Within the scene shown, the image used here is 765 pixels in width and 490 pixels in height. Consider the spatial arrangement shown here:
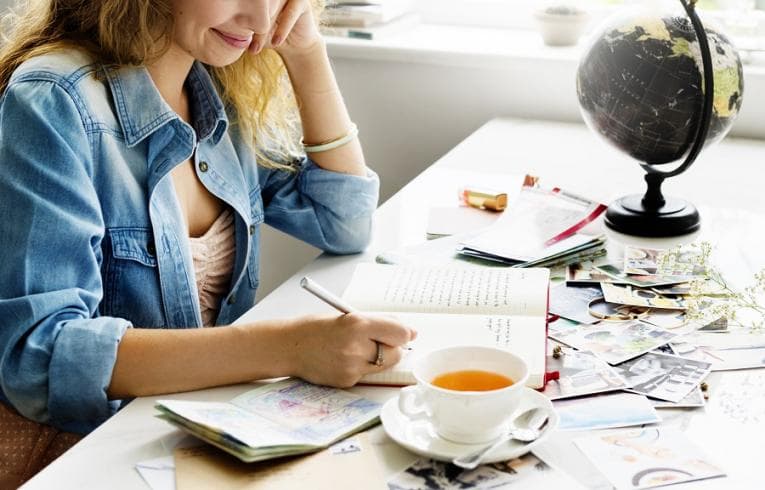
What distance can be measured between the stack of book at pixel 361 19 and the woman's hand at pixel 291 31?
2.39 ft

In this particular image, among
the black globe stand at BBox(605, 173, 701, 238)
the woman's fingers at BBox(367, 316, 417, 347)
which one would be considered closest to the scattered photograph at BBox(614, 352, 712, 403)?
the woman's fingers at BBox(367, 316, 417, 347)

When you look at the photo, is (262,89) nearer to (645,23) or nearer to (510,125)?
(645,23)

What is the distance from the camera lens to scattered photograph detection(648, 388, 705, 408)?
1030 mm

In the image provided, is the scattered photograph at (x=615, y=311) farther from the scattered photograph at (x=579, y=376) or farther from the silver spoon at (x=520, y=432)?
the silver spoon at (x=520, y=432)

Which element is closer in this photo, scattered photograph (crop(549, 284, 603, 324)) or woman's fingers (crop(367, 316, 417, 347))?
woman's fingers (crop(367, 316, 417, 347))

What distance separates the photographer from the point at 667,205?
1554 millimetres

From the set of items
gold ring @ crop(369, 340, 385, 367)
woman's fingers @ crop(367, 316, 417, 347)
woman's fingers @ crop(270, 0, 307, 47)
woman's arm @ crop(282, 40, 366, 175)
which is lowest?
gold ring @ crop(369, 340, 385, 367)

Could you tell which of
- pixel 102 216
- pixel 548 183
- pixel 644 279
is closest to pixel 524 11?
pixel 548 183

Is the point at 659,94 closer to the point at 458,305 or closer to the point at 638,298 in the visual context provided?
the point at 638,298

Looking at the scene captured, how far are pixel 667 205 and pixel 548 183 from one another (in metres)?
0.25

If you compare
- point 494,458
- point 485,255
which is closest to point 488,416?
point 494,458

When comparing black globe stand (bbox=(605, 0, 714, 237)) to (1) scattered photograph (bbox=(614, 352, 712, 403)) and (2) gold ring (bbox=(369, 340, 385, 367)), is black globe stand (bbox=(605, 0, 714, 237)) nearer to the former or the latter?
(1) scattered photograph (bbox=(614, 352, 712, 403))

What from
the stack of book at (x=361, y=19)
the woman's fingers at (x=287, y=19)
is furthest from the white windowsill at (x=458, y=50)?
the woman's fingers at (x=287, y=19)

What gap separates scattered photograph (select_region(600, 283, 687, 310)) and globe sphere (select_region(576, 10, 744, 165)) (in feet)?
0.93
